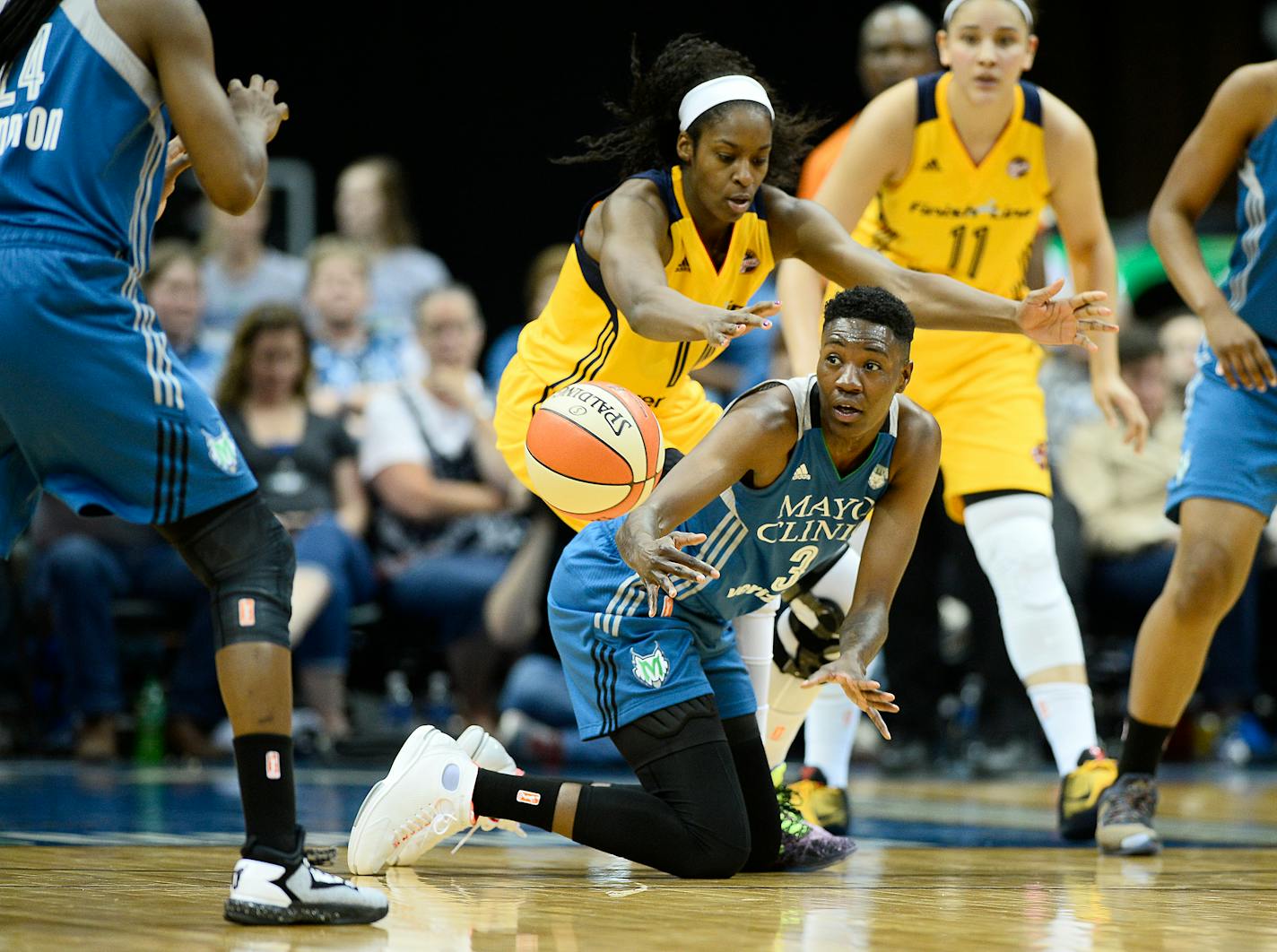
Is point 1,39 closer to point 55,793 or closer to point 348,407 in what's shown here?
point 55,793

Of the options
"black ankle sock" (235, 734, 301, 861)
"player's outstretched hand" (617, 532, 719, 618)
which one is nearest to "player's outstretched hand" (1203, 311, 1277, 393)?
"player's outstretched hand" (617, 532, 719, 618)

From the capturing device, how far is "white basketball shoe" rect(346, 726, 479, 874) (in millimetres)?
3947

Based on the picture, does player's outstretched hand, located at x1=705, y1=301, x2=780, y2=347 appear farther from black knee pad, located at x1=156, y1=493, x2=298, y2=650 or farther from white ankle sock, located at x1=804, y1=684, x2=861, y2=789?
white ankle sock, located at x1=804, y1=684, x2=861, y2=789

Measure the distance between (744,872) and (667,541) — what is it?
1.19 m

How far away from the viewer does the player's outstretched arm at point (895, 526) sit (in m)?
3.74

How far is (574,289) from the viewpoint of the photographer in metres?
4.44

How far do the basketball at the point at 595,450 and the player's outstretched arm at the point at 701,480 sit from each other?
0.93 feet

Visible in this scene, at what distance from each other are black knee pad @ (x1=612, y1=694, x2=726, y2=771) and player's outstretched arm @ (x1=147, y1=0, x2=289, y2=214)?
4.89 feet

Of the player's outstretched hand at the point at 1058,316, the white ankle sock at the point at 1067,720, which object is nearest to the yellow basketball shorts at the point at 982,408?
the white ankle sock at the point at 1067,720

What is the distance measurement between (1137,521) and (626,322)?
472 centimetres

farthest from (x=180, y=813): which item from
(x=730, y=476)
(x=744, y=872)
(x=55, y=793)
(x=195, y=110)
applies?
(x=195, y=110)

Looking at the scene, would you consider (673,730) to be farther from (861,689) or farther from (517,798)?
(861,689)

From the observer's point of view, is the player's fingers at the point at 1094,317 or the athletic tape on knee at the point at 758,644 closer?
the player's fingers at the point at 1094,317

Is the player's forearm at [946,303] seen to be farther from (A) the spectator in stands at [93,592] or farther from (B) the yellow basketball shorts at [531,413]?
(A) the spectator in stands at [93,592]
